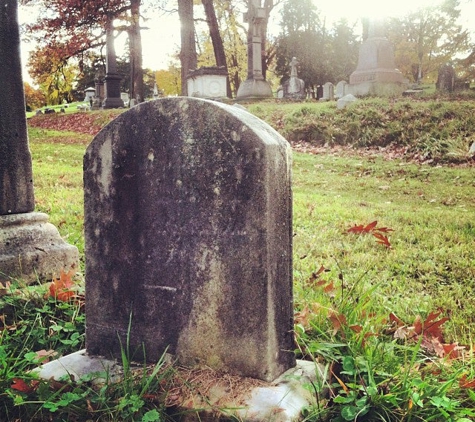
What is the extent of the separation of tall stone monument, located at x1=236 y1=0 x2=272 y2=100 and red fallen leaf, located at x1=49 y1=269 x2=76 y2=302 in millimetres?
17427

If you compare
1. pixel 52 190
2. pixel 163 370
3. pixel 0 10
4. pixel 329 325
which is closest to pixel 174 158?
pixel 163 370

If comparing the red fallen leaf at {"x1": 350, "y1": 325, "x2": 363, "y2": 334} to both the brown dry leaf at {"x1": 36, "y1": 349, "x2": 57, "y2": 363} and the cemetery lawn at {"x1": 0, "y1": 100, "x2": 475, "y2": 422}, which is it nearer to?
the cemetery lawn at {"x1": 0, "y1": 100, "x2": 475, "y2": 422}

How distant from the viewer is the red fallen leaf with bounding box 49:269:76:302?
3.00 meters

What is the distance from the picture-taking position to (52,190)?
677 cm

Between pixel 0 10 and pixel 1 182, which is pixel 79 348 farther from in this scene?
pixel 0 10

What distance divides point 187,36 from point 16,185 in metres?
17.1

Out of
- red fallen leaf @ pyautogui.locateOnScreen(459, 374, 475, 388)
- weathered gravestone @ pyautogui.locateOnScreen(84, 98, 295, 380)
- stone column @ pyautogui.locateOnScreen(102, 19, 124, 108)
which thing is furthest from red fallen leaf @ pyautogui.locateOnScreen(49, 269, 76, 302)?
stone column @ pyautogui.locateOnScreen(102, 19, 124, 108)

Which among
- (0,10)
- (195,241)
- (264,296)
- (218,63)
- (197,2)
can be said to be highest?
(197,2)

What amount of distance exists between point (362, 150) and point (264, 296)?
968 cm

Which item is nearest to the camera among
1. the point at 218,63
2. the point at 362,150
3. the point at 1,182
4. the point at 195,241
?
the point at 195,241

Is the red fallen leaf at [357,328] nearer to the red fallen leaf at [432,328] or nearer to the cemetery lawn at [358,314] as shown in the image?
the cemetery lawn at [358,314]

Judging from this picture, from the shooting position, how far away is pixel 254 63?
20297 millimetres

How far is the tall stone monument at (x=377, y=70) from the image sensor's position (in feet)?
52.7

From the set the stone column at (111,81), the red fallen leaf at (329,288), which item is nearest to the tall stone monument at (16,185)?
the red fallen leaf at (329,288)
